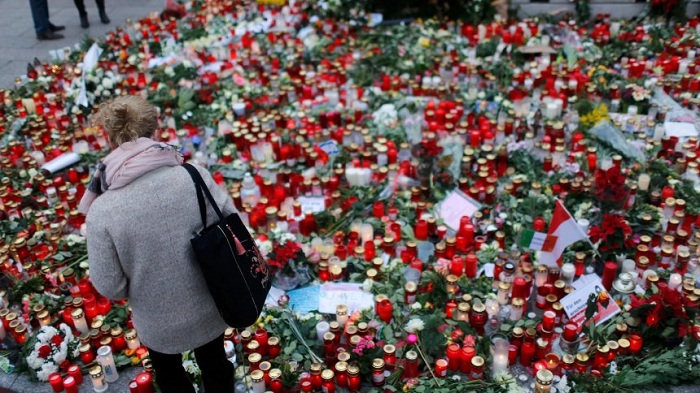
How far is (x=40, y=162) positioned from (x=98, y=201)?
356 cm

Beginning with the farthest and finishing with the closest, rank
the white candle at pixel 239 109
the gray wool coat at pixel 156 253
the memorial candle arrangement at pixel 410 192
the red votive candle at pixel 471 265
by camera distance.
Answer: the white candle at pixel 239 109 → the red votive candle at pixel 471 265 → the memorial candle arrangement at pixel 410 192 → the gray wool coat at pixel 156 253

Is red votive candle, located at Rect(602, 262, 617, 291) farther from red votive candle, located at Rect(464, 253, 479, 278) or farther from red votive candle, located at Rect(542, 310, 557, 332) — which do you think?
red votive candle, located at Rect(464, 253, 479, 278)

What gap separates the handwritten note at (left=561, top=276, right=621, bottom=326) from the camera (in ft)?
10.3

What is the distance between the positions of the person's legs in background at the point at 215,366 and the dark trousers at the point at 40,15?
738cm

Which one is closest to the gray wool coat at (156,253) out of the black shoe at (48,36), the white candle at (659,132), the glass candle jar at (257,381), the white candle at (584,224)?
the glass candle jar at (257,381)

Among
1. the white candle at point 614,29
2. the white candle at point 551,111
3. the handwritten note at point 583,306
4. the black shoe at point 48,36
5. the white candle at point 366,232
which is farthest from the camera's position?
the black shoe at point 48,36

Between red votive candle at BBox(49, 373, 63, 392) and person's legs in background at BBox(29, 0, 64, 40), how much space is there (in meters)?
6.68

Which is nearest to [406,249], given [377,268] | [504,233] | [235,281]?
[377,268]

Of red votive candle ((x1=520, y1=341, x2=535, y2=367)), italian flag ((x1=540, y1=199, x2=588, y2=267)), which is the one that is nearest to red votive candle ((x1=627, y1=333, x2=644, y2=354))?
red votive candle ((x1=520, y1=341, x2=535, y2=367))

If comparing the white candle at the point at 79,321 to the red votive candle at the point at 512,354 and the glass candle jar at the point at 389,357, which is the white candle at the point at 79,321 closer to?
the glass candle jar at the point at 389,357

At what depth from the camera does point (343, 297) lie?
348 centimetres

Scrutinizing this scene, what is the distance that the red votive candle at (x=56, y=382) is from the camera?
2988 mm

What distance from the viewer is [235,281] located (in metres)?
2.12

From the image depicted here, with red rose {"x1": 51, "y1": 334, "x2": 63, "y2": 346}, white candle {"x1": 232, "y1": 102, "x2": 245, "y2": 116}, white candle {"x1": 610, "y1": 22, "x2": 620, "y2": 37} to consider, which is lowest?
red rose {"x1": 51, "y1": 334, "x2": 63, "y2": 346}
